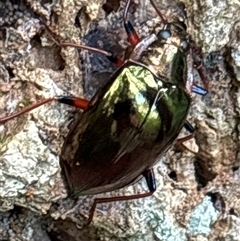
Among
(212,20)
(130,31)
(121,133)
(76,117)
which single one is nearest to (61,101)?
(76,117)

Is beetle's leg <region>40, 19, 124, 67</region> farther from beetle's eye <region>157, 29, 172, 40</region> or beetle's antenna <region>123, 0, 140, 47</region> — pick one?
beetle's eye <region>157, 29, 172, 40</region>

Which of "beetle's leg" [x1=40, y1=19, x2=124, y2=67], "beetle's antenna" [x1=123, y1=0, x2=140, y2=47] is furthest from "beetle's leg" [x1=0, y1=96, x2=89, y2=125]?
"beetle's antenna" [x1=123, y1=0, x2=140, y2=47]

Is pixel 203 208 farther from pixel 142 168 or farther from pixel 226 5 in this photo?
pixel 226 5

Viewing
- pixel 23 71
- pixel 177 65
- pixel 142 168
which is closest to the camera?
pixel 23 71

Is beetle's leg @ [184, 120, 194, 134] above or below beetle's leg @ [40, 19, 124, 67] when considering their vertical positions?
below

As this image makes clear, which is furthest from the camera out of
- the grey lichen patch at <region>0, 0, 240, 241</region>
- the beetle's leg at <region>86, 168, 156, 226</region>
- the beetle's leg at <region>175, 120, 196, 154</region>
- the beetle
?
the beetle's leg at <region>175, 120, 196, 154</region>

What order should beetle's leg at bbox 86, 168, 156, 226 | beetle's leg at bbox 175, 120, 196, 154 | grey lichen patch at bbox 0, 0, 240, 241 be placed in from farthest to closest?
beetle's leg at bbox 175, 120, 196, 154 → beetle's leg at bbox 86, 168, 156, 226 → grey lichen patch at bbox 0, 0, 240, 241

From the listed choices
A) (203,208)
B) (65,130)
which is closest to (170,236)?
(203,208)

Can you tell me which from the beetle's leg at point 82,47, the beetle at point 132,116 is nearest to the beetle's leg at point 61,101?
the beetle at point 132,116
